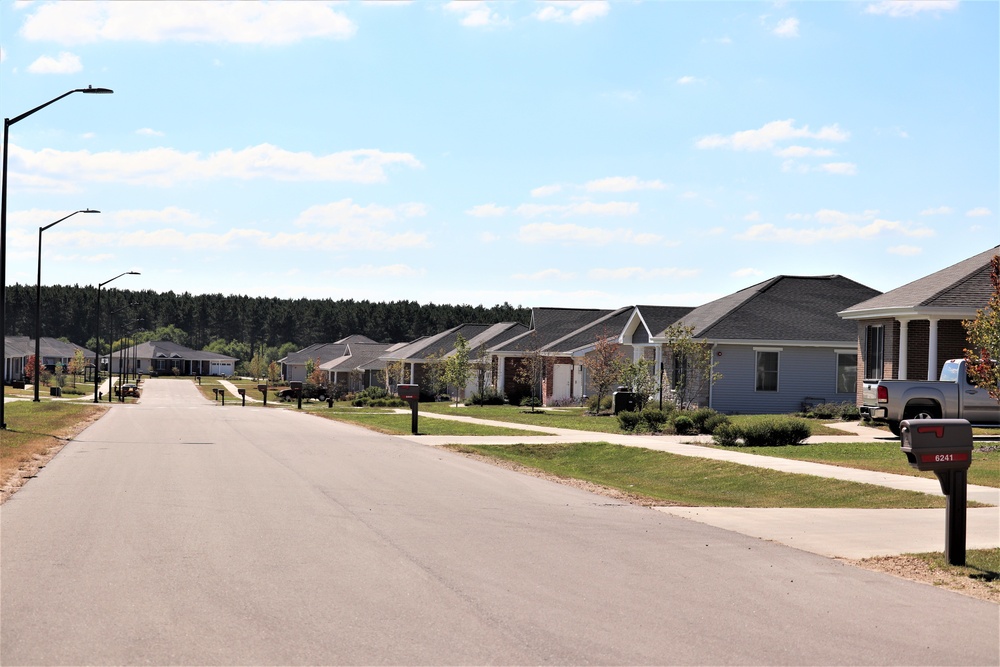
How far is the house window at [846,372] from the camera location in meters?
42.7

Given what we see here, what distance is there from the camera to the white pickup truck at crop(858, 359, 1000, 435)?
26531 millimetres

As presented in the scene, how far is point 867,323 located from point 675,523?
24559 millimetres

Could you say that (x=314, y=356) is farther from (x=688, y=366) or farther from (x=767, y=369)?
(x=767, y=369)

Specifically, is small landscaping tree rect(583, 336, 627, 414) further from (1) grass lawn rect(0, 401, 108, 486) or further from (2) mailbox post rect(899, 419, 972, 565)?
(2) mailbox post rect(899, 419, 972, 565)

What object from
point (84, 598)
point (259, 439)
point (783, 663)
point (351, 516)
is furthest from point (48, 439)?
point (783, 663)

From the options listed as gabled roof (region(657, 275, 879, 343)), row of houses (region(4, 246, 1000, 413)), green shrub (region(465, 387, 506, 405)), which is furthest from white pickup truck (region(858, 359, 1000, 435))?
green shrub (region(465, 387, 506, 405))

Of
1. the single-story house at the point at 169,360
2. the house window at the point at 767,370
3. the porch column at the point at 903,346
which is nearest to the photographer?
the porch column at the point at 903,346

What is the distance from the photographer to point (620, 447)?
2597cm

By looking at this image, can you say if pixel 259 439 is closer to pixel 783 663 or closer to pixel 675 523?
pixel 675 523

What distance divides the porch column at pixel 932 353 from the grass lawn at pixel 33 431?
2420cm

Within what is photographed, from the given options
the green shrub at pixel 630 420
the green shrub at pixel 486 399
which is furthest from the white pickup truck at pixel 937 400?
the green shrub at pixel 486 399

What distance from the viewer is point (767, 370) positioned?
140 ft

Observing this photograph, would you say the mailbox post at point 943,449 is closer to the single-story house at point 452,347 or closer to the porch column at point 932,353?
the porch column at point 932,353

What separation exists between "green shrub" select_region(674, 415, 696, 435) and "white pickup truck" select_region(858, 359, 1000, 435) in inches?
210
